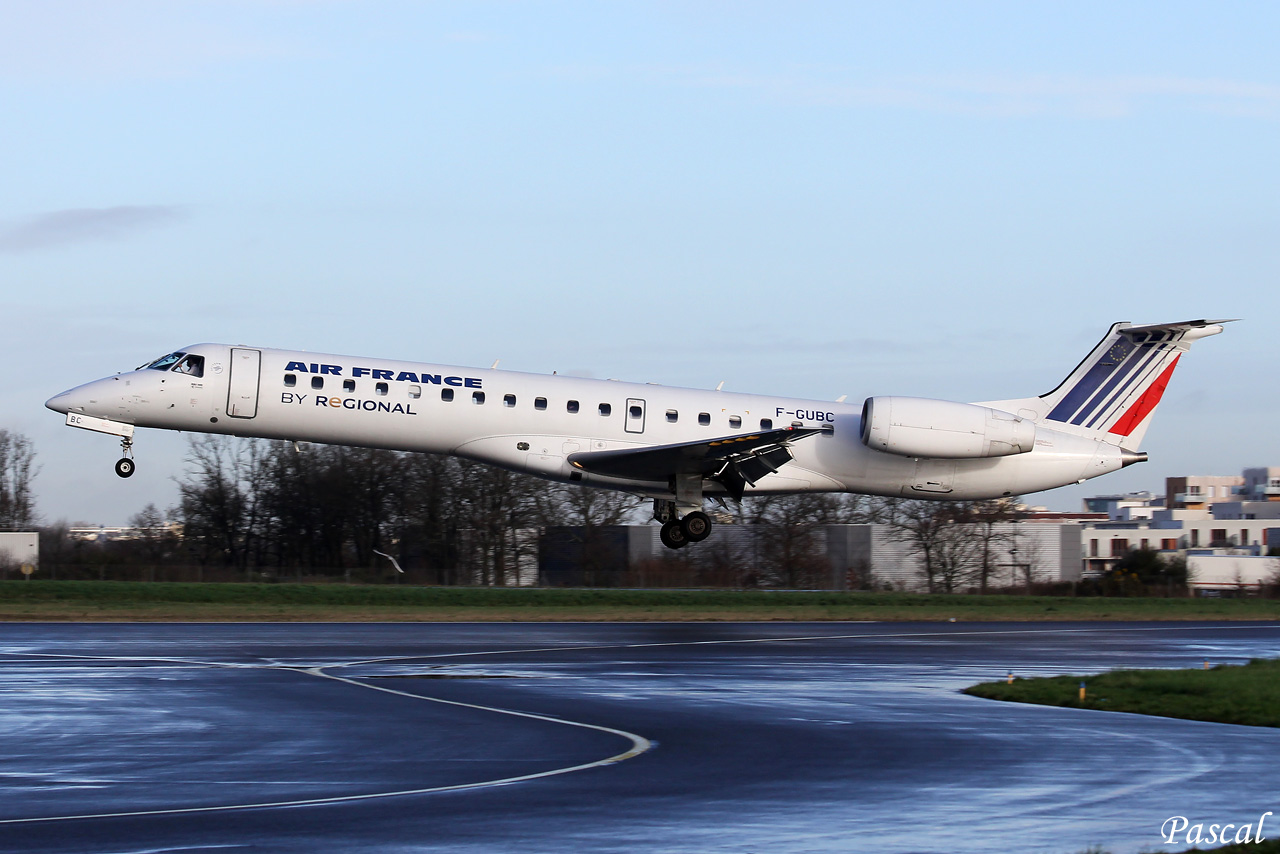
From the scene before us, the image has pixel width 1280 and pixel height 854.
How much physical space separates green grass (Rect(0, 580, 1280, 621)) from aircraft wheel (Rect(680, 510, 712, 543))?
5289 millimetres

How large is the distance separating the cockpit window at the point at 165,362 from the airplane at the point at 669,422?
0.14 feet

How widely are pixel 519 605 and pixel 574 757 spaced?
2565 centimetres

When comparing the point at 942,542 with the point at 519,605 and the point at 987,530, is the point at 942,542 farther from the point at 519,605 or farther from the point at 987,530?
the point at 519,605

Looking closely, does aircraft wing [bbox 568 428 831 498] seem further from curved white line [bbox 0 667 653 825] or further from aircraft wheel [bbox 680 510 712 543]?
curved white line [bbox 0 667 653 825]

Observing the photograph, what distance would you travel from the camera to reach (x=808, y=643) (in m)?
25.7

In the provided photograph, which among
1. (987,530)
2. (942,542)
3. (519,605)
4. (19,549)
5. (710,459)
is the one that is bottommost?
(519,605)

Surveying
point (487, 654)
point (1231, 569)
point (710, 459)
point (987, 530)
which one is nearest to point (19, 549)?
point (710, 459)

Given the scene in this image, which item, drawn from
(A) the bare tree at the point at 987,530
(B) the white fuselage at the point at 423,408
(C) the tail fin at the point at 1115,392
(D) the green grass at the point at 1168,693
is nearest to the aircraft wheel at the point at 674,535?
(B) the white fuselage at the point at 423,408

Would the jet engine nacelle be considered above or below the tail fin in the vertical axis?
below

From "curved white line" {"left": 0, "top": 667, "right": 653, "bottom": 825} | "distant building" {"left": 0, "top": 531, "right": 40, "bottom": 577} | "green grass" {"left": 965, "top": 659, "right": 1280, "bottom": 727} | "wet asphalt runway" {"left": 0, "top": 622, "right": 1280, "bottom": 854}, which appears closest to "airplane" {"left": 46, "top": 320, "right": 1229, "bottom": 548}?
"wet asphalt runway" {"left": 0, "top": 622, "right": 1280, "bottom": 854}

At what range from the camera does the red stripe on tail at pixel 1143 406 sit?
31094 millimetres

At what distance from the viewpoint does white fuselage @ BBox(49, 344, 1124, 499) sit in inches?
1048

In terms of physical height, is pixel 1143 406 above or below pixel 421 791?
above

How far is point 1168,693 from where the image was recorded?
1698 centimetres
